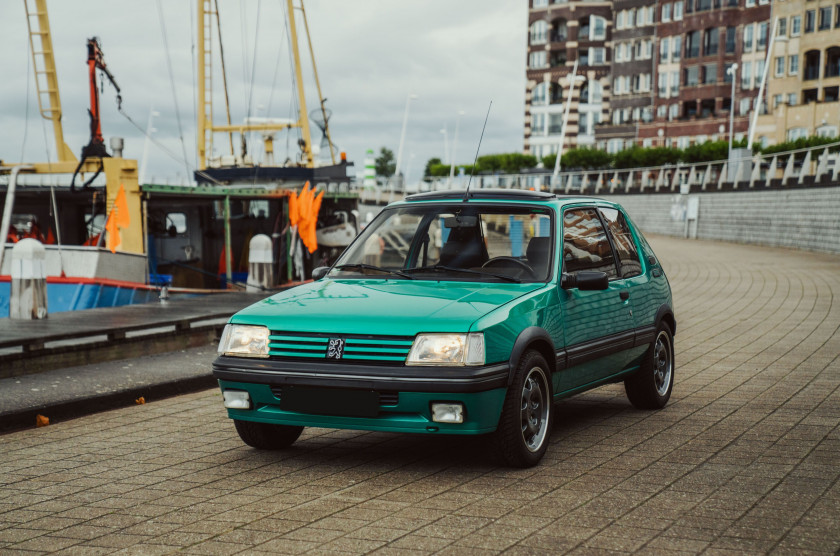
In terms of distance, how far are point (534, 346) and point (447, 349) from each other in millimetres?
806

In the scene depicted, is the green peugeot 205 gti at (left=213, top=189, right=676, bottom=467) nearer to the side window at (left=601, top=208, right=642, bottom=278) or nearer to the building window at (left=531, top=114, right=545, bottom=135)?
the side window at (left=601, top=208, right=642, bottom=278)

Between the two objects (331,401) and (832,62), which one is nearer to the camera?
(331,401)

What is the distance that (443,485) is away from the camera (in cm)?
624

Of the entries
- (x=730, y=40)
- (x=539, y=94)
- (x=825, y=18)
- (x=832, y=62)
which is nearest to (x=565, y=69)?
(x=539, y=94)

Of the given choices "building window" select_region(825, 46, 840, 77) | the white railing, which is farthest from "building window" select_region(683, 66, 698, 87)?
the white railing

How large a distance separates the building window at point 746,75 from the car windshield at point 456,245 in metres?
84.5

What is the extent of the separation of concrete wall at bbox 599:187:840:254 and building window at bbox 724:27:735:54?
35.2 meters

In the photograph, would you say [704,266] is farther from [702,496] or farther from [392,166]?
[392,166]

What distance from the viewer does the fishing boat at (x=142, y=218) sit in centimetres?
2008

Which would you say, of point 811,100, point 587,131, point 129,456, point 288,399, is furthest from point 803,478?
point 587,131

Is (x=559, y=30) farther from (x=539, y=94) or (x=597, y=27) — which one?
(x=539, y=94)

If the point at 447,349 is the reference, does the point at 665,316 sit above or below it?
below

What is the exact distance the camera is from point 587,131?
356ft

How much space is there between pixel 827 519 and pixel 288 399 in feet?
9.54
